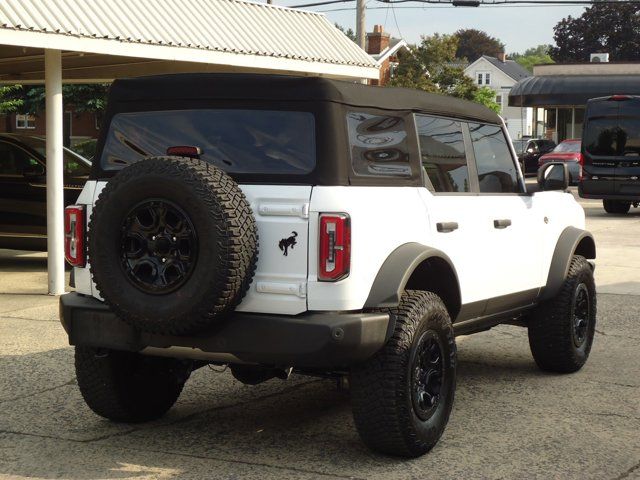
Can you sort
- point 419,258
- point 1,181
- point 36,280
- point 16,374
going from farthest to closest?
point 1,181
point 36,280
point 16,374
point 419,258

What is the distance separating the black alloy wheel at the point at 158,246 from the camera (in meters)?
5.33

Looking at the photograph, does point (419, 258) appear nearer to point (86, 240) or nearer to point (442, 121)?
point (442, 121)

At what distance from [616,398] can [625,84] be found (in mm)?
43674

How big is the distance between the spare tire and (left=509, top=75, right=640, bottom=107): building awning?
1779 inches

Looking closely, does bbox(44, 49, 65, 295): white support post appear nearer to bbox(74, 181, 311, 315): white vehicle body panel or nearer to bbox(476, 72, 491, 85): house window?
bbox(74, 181, 311, 315): white vehicle body panel

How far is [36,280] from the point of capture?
13.5m

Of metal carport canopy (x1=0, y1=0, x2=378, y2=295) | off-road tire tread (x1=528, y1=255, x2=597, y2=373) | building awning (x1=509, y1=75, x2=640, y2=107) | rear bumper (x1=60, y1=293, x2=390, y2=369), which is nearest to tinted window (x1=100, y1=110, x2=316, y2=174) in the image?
rear bumper (x1=60, y1=293, x2=390, y2=369)

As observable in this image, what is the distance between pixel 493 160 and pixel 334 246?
2273mm

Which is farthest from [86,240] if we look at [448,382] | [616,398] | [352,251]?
[616,398]

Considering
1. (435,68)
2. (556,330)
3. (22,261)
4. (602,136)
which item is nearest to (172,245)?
(556,330)

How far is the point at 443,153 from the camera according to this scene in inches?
258

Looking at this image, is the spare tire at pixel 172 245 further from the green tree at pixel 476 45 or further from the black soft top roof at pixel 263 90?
the green tree at pixel 476 45

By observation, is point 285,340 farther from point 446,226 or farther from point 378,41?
point 378,41

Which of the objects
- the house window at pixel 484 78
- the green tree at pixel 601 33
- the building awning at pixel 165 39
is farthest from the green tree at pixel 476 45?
the building awning at pixel 165 39
